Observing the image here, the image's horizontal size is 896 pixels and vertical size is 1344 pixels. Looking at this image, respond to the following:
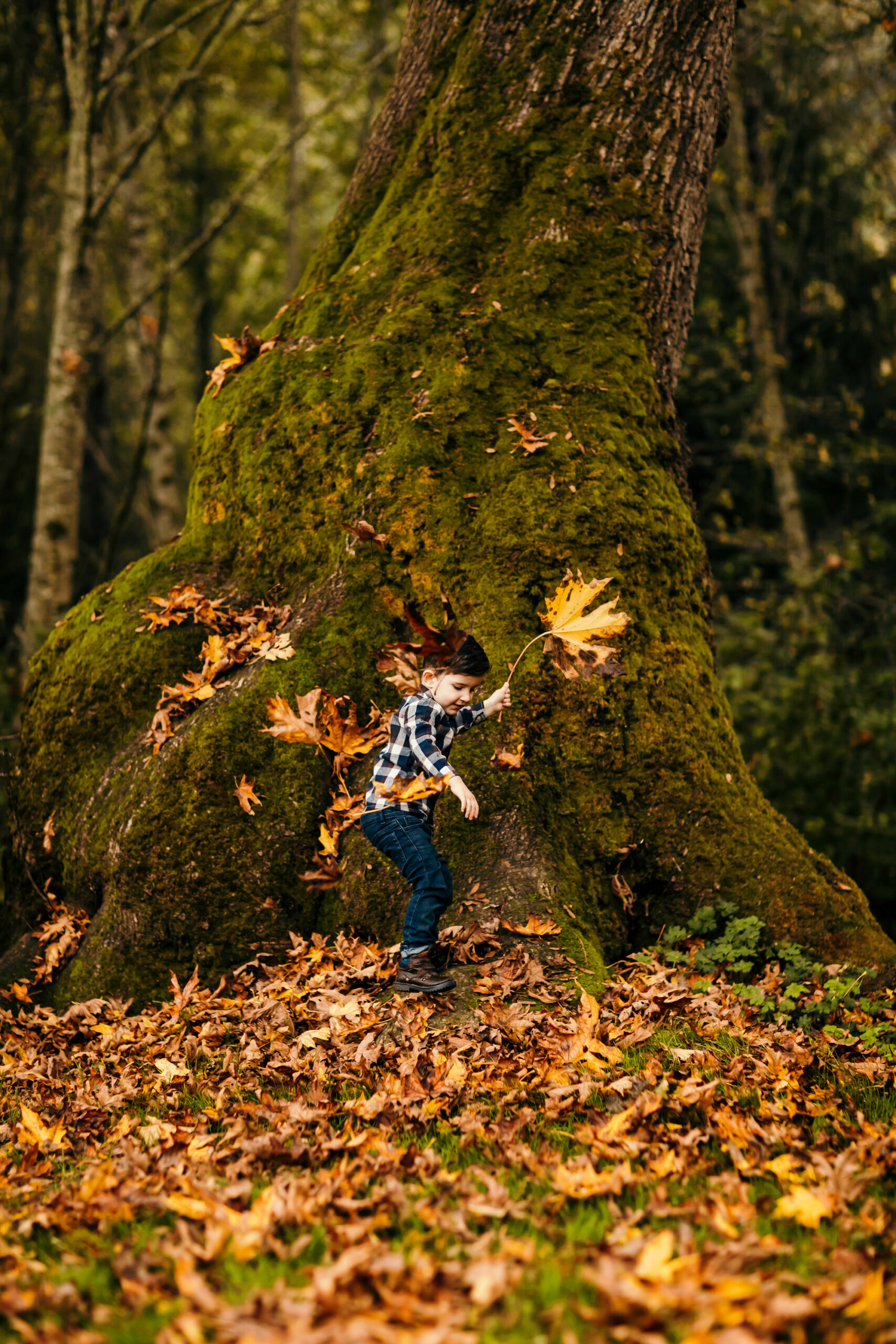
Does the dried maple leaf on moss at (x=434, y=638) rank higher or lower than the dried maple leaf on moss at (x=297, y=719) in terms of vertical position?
higher

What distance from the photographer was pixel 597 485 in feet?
15.3

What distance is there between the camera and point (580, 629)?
13.6ft

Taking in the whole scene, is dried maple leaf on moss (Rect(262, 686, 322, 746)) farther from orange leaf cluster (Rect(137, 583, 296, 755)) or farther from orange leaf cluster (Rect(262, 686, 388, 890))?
orange leaf cluster (Rect(137, 583, 296, 755))

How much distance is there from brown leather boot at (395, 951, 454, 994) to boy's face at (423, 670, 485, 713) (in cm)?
105

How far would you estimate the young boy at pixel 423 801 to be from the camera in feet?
12.0

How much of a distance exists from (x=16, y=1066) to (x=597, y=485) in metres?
3.93

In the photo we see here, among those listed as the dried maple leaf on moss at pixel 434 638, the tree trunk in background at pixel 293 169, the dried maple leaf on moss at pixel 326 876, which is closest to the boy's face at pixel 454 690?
the dried maple leaf on moss at pixel 434 638

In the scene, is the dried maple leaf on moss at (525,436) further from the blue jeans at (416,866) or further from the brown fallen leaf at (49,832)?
the brown fallen leaf at (49,832)

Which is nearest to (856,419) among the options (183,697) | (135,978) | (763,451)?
(763,451)

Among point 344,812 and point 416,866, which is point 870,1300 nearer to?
point 416,866

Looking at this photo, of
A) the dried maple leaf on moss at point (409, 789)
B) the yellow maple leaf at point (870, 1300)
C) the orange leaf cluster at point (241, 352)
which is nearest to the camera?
the yellow maple leaf at point (870, 1300)

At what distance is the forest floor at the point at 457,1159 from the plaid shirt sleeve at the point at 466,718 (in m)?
1.02

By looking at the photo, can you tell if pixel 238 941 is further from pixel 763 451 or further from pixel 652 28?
pixel 763 451

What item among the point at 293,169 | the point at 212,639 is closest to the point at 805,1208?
the point at 212,639
